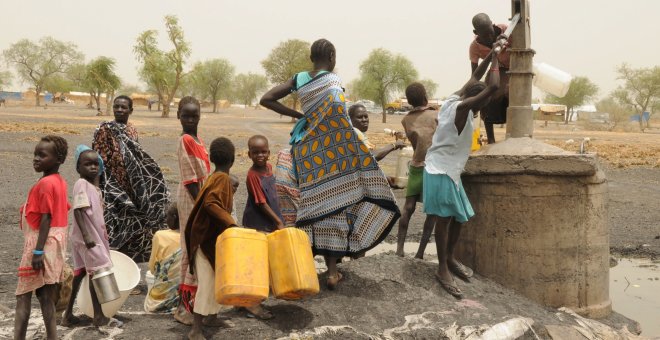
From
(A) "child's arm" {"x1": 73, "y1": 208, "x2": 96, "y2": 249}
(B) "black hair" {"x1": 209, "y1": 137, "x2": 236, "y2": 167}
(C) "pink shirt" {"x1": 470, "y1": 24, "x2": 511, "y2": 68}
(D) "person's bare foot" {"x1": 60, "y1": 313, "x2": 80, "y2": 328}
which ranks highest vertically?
(C) "pink shirt" {"x1": 470, "y1": 24, "x2": 511, "y2": 68}

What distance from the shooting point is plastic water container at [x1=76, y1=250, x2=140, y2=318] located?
12.3 feet

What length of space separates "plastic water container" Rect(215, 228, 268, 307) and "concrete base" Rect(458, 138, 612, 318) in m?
1.99

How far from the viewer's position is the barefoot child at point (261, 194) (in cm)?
427

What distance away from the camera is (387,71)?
167ft

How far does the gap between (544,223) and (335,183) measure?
1.58 metres

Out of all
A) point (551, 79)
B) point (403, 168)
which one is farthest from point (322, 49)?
point (403, 168)

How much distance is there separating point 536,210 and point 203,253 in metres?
2.42

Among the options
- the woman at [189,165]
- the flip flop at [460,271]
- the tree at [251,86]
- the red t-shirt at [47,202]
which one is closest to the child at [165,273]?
the woman at [189,165]

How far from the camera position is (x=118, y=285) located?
13.3 feet

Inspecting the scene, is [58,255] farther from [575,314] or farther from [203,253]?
[575,314]

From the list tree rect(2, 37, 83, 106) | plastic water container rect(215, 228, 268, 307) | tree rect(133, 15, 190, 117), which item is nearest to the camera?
plastic water container rect(215, 228, 268, 307)

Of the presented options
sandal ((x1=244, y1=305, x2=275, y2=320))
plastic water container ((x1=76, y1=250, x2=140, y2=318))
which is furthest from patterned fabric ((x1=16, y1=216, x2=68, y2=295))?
sandal ((x1=244, y1=305, x2=275, y2=320))

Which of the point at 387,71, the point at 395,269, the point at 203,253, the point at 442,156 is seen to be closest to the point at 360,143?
the point at 442,156

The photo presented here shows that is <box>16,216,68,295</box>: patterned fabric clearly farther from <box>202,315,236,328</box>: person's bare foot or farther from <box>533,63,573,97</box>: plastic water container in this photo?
<box>533,63,573,97</box>: plastic water container
